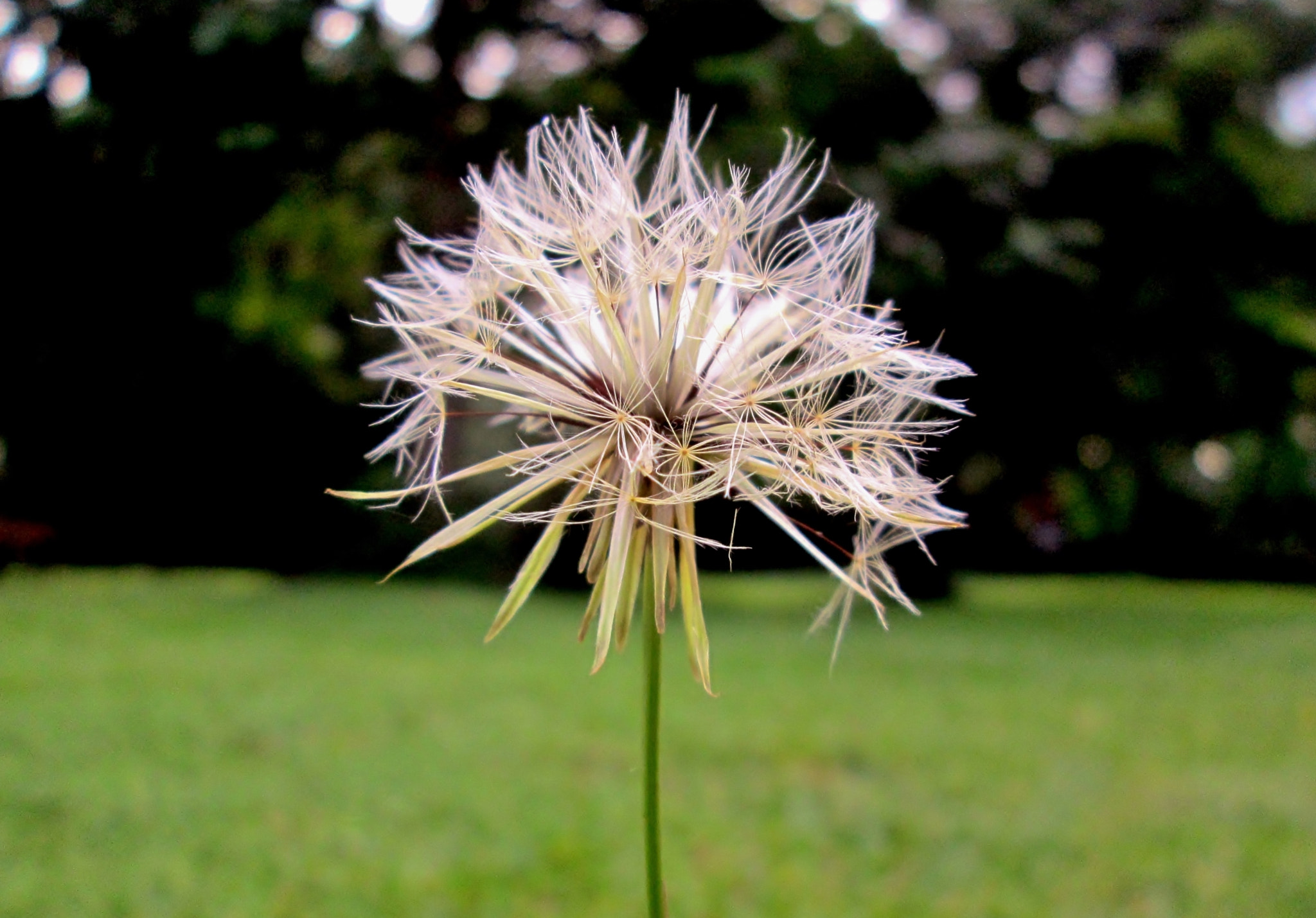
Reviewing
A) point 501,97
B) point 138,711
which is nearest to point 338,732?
point 138,711

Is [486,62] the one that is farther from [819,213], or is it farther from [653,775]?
[653,775]

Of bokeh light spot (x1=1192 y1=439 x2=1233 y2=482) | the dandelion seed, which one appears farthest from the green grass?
bokeh light spot (x1=1192 y1=439 x2=1233 y2=482)

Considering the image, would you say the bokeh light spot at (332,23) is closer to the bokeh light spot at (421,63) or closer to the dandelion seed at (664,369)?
the bokeh light spot at (421,63)

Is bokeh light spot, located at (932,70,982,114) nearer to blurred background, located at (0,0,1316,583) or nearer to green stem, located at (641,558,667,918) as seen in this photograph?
blurred background, located at (0,0,1316,583)

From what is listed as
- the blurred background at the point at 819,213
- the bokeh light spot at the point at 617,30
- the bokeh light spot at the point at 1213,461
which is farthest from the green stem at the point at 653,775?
the bokeh light spot at the point at 1213,461

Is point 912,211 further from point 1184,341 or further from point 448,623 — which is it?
point 448,623
